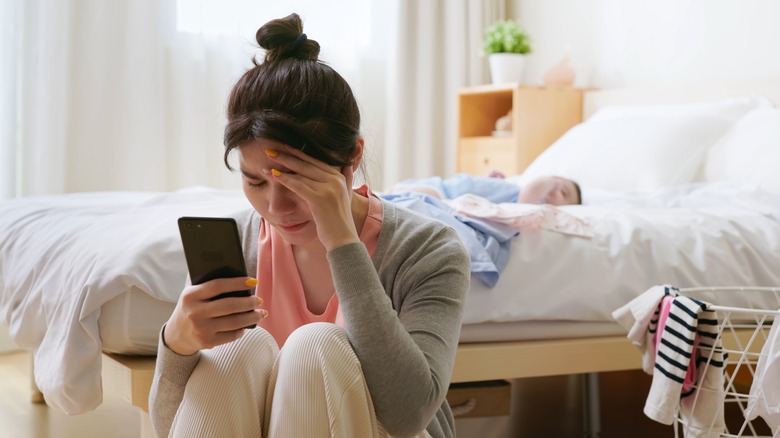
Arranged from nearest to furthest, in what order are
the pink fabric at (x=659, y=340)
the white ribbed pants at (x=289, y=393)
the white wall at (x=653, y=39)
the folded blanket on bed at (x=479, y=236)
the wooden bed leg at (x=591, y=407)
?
the white ribbed pants at (x=289, y=393)
the pink fabric at (x=659, y=340)
the folded blanket on bed at (x=479, y=236)
the wooden bed leg at (x=591, y=407)
the white wall at (x=653, y=39)

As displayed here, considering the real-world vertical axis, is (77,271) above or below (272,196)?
below

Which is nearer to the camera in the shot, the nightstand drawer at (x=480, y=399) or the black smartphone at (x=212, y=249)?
the black smartphone at (x=212, y=249)

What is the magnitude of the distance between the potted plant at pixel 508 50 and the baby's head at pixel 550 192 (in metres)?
1.35

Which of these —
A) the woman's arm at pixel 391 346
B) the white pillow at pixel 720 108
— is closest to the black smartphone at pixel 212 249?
the woman's arm at pixel 391 346

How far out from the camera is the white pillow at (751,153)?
2.30 meters

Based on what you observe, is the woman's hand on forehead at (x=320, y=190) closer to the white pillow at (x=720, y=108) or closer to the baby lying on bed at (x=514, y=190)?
the baby lying on bed at (x=514, y=190)

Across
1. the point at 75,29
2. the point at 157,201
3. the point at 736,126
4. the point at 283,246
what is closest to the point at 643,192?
the point at 736,126

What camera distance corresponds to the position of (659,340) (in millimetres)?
1410

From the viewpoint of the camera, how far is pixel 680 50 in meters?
3.24

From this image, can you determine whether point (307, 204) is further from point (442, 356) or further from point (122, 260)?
point (122, 260)

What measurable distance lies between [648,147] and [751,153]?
13.8 inches

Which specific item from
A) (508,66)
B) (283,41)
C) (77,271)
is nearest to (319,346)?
(283,41)

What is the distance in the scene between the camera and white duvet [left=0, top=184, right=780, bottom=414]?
4.69 ft

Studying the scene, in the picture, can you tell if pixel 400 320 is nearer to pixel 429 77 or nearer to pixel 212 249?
pixel 212 249
